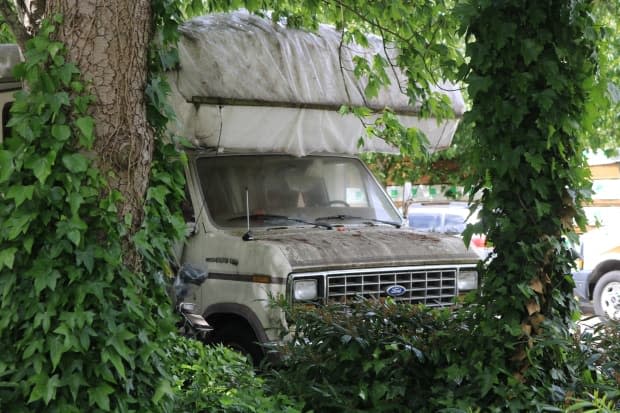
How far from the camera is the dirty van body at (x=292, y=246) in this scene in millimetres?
6250

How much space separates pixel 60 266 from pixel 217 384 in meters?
1.31

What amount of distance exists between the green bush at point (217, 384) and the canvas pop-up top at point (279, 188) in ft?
2.33

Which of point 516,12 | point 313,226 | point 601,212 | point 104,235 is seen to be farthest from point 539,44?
point 601,212

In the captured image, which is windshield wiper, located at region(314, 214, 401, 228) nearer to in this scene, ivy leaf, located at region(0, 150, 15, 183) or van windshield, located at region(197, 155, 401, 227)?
van windshield, located at region(197, 155, 401, 227)

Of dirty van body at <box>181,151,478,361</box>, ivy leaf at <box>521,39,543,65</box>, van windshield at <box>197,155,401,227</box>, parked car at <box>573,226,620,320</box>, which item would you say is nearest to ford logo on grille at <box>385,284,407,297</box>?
dirty van body at <box>181,151,478,361</box>

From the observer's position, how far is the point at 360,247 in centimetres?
653

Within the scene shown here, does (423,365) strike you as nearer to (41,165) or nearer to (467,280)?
(41,165)

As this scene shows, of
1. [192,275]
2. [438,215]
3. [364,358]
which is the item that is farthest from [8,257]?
[438,215]

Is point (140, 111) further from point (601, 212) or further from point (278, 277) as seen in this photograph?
point (601, 212)

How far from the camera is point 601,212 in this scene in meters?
15.7

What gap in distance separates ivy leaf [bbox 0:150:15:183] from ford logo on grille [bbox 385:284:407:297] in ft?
11.7

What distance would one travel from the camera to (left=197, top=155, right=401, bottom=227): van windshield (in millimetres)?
7035

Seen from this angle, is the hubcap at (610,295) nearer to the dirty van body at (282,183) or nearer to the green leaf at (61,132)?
the dirty van body at (282,183)

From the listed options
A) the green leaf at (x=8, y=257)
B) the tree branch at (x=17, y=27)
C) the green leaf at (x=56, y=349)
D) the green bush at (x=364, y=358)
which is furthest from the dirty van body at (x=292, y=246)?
the tree branch at (x=17, y=27)
